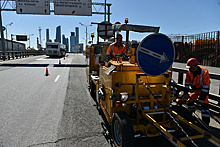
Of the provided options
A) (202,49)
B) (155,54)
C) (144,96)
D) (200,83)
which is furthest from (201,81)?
(202,49)

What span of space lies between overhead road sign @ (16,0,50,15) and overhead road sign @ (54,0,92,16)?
1.30 meters

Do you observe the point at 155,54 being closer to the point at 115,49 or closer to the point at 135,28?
the point at 135,28

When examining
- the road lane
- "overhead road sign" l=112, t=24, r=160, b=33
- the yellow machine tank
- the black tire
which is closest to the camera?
the black tire

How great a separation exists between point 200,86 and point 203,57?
647 inches

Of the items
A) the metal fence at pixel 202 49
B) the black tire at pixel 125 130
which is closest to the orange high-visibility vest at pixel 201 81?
the black tire at pixel 125 130

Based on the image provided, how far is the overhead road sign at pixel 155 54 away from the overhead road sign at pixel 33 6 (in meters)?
22.3

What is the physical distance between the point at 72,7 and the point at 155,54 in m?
21.7

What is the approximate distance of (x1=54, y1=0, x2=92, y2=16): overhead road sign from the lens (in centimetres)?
2200

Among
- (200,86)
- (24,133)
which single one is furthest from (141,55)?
(24,133)

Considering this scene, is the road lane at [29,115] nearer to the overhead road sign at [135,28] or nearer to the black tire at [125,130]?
the black tire at [125,130]

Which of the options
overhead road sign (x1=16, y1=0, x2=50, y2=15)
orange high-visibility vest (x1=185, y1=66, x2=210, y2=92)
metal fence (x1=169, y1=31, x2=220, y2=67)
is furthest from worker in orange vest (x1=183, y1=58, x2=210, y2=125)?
overhead road sign (x1=16, y1=0, x2=50, y2=15)

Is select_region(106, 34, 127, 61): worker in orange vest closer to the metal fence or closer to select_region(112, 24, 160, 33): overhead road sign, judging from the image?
select_region(112, 24, 160, 33): overhead road sign

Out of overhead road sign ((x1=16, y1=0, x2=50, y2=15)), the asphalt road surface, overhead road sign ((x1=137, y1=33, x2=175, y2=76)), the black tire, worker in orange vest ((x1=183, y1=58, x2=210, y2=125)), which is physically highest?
overhead road sign ((x1=16, y1=0, x2=50, y2=15))

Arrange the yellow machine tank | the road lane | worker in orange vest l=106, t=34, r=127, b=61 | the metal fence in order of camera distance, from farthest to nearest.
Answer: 1. the metal fence
2. worker in orange vest l=106, t=34, r=127, b=61
3. the road lane
4. the yellow machine tank
